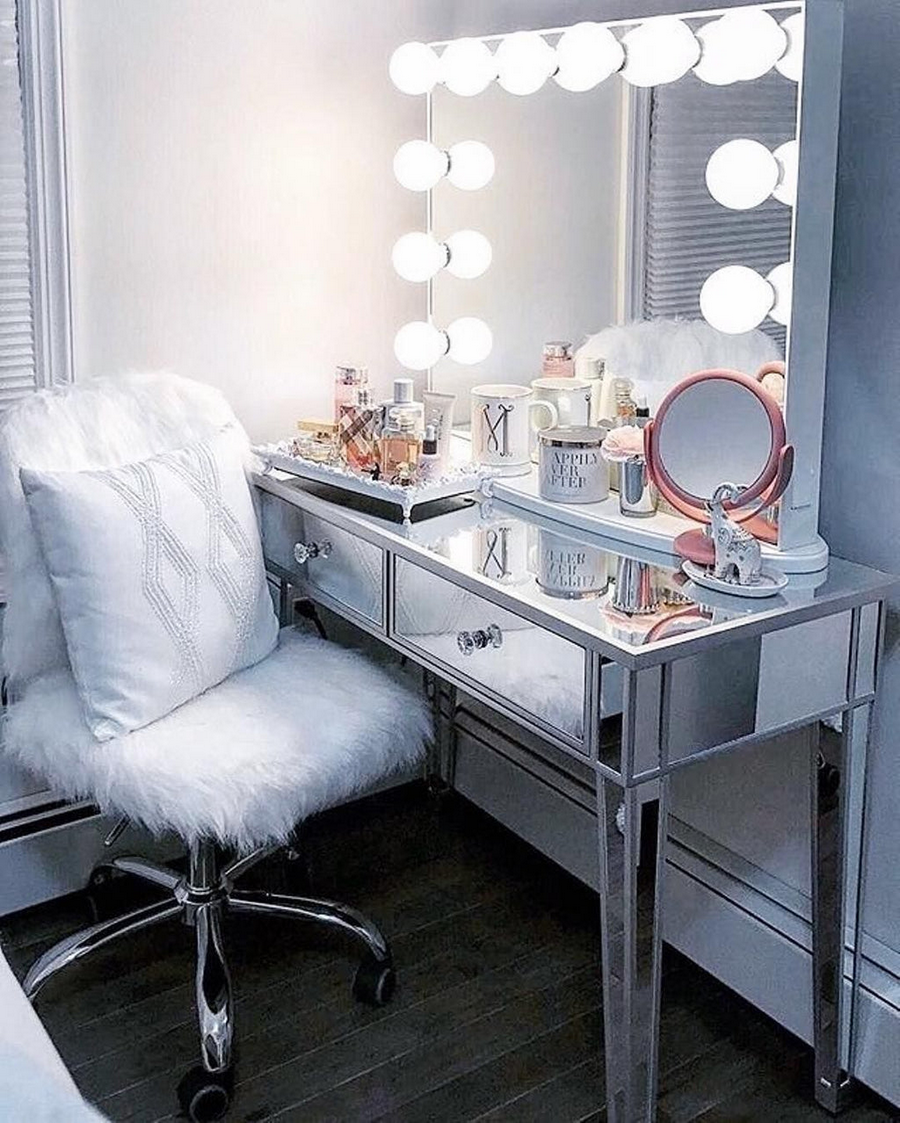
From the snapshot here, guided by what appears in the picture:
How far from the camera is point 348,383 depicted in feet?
7.64

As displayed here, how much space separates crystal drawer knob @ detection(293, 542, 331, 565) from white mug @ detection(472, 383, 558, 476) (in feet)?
0.95

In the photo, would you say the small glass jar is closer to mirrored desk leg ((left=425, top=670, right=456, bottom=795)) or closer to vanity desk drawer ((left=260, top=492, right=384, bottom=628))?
vanity desk drawer ((left=260, top=492, right=384, bottom=628))

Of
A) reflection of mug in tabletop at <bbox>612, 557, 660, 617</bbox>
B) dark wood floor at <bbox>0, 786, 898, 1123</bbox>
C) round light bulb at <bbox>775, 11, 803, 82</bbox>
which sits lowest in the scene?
dark wood floor at <bbox>0, 786, 898, 1123</bbox>

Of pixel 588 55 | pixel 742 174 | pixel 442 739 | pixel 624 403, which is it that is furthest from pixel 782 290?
pixel 442 739

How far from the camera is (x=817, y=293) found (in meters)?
1.75

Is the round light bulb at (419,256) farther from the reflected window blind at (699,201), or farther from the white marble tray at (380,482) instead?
the reflected window blind at (699,201)

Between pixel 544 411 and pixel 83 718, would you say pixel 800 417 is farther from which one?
pixel 83 718

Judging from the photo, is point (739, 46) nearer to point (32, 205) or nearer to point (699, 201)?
point (699, 201)

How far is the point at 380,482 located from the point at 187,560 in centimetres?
31

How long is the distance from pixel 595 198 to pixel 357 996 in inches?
51.4

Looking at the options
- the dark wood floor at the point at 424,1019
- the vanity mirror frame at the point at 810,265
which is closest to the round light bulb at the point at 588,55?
the vanity mirror frame at the point at 810,265

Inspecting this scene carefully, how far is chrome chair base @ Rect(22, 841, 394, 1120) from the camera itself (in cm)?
199

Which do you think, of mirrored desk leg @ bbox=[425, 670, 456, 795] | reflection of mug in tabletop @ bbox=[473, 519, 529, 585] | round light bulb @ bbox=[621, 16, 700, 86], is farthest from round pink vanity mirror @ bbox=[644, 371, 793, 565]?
mirrored desk leg @ bbox=[425, 670, 456, 795]

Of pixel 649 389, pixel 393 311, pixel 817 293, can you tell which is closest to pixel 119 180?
pixel 393 311
